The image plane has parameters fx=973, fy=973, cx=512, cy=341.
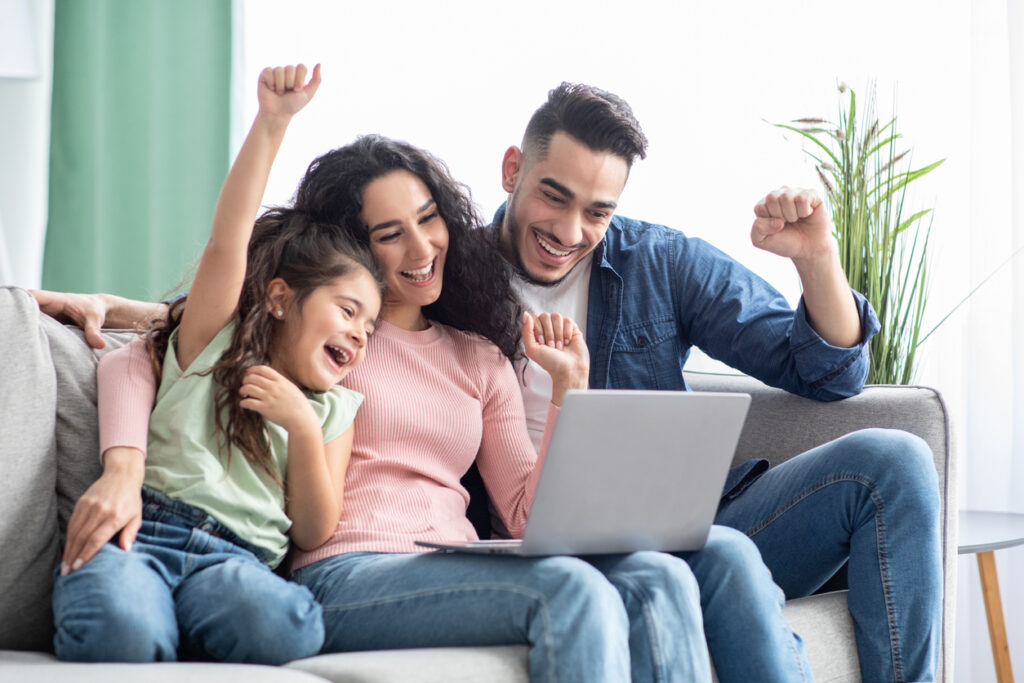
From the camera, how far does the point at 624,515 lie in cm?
110

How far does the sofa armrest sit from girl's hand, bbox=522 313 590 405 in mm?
379

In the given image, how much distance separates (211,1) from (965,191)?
6.78 ft

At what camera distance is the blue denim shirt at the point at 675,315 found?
1646 millimetres

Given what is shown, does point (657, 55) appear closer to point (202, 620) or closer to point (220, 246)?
point (220, 246)

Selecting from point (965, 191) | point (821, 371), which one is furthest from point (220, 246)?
point (965, 191)

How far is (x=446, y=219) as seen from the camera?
1550 mm

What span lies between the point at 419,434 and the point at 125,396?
0.40 meters

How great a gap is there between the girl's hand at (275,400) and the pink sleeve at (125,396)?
5.0 inches

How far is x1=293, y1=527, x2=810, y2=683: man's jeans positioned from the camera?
103cm

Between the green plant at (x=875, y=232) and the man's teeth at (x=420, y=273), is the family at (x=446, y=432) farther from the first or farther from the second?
the green plant at (x=875, y=232)

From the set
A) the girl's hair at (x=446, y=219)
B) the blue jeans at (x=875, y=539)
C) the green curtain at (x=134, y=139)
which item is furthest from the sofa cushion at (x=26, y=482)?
the green curtain at (x=134, y=139)

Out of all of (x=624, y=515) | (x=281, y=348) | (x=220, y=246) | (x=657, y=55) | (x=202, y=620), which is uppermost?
(x=657, y=55)

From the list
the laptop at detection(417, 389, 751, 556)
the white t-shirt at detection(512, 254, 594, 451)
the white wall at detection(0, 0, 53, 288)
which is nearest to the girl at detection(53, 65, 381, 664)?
the laptop at detection(417, 389, 751, 556)

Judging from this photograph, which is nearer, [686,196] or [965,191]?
[965,191]
